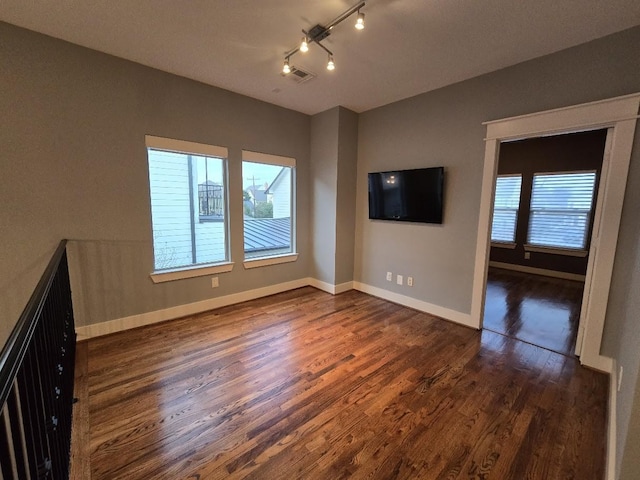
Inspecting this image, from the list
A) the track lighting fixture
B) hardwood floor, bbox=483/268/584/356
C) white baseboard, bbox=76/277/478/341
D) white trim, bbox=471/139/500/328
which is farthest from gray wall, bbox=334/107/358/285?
hardwood floor, bbox=483/268/584/356

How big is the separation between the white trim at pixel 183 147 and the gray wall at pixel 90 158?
0.07 meters

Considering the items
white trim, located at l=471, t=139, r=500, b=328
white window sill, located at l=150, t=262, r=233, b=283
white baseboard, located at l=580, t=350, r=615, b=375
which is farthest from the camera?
white window sill, located at l=150, t=262, r=233, b=283

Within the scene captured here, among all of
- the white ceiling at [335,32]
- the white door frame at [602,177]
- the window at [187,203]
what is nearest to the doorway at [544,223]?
the white door frame at [602,177]

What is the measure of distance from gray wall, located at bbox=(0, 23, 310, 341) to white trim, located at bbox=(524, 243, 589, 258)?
18.8 ft

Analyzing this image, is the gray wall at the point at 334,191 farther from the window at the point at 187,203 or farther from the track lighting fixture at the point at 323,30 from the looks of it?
the track lighting fixture at the point at 323,30

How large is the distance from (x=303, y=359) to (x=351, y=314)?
3.77 ft

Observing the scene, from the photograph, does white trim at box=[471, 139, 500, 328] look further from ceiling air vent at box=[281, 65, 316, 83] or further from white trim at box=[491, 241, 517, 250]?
white trim at box=[491, 241, 517, 250]

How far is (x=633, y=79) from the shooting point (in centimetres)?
212

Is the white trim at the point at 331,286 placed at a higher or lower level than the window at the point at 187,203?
lower

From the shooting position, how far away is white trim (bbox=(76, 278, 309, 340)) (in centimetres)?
277

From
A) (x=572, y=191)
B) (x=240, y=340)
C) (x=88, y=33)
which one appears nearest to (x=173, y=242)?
(x=240, y=340)

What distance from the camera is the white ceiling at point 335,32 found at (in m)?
1.96

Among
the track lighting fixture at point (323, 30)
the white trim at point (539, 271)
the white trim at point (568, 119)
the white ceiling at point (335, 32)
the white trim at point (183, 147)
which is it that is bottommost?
the white trim at point (539, 271)

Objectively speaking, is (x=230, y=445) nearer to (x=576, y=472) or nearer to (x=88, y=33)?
(x=576, y=472)
